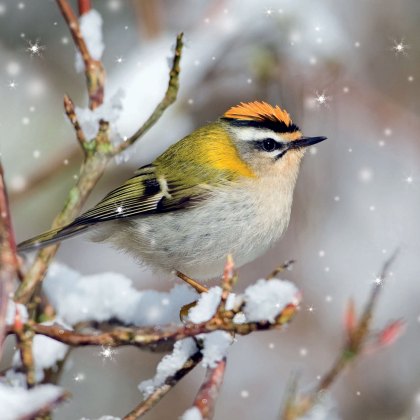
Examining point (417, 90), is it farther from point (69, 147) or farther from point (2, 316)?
point (2, 316)

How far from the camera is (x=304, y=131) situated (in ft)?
6.94

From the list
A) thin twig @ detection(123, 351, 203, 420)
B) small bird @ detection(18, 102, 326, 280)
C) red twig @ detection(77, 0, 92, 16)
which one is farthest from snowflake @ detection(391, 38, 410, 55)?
thin twig @ detection(123, 351, 203, 420)

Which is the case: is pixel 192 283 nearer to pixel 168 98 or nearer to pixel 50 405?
pixel 168 98

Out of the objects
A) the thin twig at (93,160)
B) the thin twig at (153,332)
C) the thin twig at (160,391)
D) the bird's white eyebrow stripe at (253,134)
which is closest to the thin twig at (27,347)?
the thin twig at (153,332)

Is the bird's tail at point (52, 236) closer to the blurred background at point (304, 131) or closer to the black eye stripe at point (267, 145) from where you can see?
the black eye stripe at point (267, 145)

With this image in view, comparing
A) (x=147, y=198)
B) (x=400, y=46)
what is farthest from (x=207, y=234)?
(x=400, y=46)

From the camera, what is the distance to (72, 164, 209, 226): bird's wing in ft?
5.12

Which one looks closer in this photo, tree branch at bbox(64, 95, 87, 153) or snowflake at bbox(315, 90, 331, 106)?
tree branch at bbox(64, 95, 87, 153)

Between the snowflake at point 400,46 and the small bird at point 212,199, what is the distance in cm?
80

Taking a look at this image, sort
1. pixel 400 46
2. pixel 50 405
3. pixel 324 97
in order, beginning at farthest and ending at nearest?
pixel 400 46 → pixel 324 97 → pixel 50 405

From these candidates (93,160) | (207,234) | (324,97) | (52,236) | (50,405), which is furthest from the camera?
(324,97)

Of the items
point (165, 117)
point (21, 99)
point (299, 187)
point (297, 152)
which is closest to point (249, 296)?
point (297, 152)

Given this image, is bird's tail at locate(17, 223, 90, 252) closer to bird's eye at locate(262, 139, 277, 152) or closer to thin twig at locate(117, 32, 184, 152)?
thin twig at locate(117, 32, 184, 152)

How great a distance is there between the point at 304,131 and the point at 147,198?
671 mm
